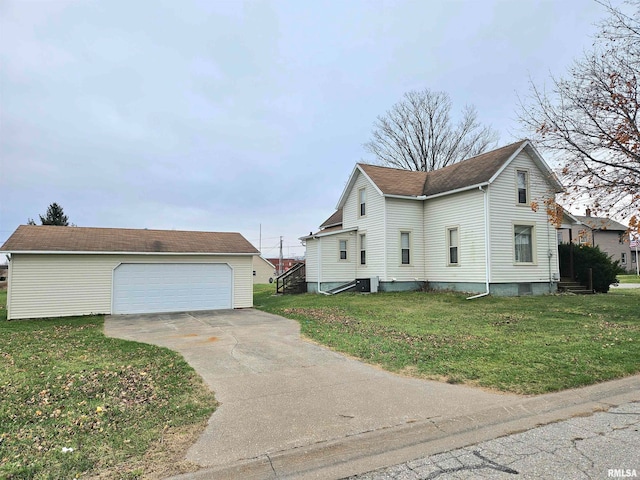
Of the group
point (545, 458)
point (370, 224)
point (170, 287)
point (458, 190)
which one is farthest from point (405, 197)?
A: point (545, 458)

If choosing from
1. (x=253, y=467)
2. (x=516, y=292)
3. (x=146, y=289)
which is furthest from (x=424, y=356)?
(x=146, y=289)

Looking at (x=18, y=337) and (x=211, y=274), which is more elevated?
(x=211, y=274)

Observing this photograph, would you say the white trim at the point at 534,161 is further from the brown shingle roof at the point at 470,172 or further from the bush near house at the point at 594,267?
the bush near house at the point at 594,267

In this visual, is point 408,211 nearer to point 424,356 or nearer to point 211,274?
point 211,274

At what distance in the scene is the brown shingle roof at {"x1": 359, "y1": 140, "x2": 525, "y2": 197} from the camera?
17375mm

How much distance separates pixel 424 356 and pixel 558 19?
1082cm

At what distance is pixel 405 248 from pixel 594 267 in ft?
29.4

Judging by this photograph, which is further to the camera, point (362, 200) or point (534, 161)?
point (362, 200)

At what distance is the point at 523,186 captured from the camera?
17.9 m

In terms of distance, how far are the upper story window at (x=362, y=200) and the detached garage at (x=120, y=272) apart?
672 cm

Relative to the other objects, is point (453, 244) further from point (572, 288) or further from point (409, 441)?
point (409, 441)

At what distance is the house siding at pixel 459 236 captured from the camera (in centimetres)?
1714

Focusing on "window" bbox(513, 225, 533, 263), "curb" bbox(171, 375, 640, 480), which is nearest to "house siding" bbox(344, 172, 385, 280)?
"window" bbox(513, 225, 533, 263)

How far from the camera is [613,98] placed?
35.8 ft
